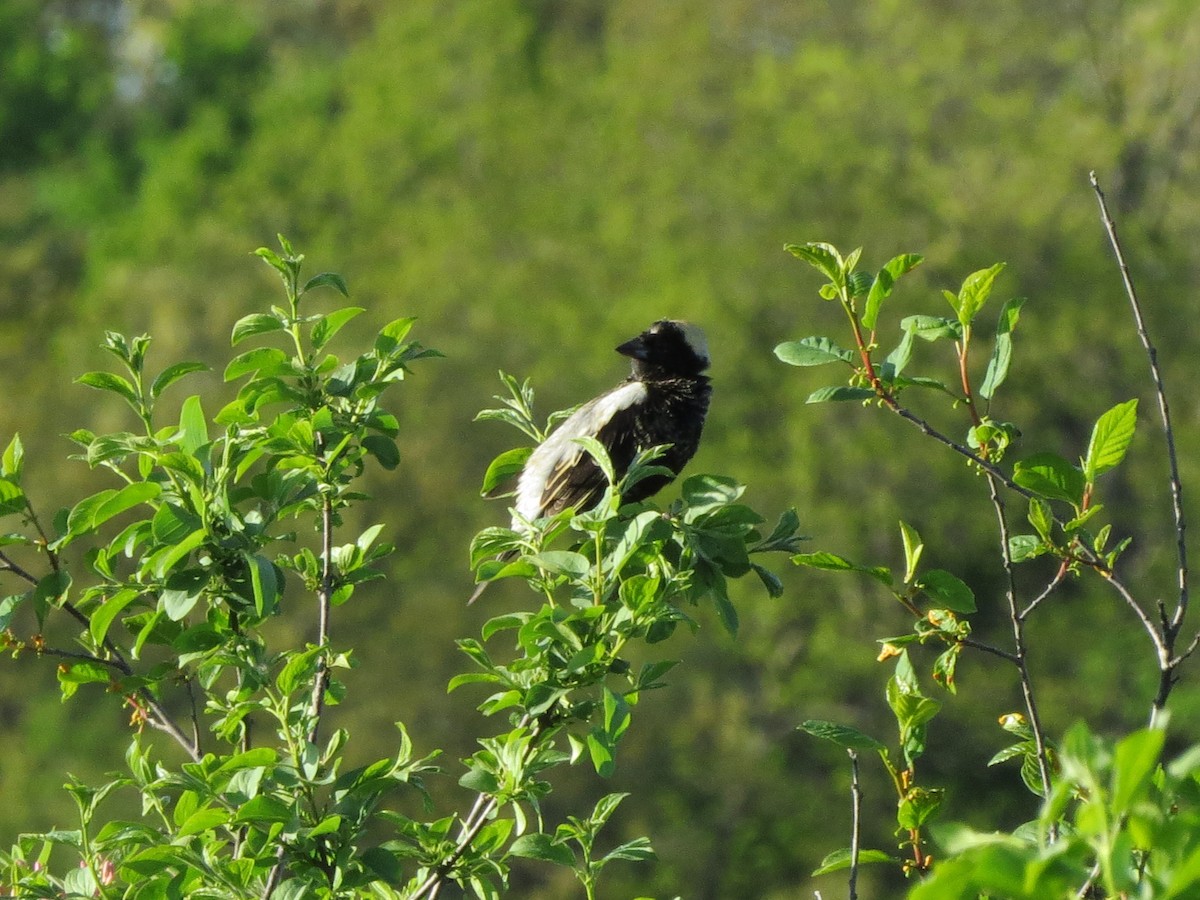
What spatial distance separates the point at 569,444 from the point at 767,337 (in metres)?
24.7

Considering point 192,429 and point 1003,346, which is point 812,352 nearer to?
point 1003,346

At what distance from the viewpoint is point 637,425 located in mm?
5637

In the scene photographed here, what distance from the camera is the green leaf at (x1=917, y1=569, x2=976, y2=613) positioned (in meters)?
2.94

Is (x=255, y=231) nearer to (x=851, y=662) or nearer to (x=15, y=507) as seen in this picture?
(x=851, y=662)

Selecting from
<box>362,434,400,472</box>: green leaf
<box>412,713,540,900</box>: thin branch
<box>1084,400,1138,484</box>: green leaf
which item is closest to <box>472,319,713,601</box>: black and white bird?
<box>362,434,400,472</box>: green leaf

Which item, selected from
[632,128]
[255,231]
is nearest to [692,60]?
[632,128]

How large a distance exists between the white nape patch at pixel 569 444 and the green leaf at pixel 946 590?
8.41 ft

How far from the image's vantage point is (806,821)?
2670 centimetres

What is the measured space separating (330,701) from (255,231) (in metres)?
39.6

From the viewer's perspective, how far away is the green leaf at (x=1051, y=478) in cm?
277

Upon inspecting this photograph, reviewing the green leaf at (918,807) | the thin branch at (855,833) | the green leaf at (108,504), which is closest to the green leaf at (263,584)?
the green leaf at (108,504)

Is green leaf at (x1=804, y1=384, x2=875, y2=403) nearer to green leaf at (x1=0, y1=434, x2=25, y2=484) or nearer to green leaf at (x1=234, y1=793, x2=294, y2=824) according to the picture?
green leaf at (x1=234, y1=793, x2=294, y2=824)

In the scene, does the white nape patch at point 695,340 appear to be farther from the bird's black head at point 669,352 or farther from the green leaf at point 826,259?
the green leaf at point 826,259

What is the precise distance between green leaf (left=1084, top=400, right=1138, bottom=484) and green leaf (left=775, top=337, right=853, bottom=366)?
42cm
